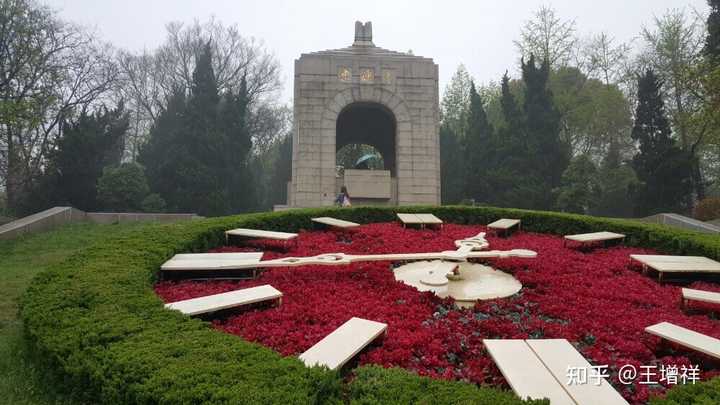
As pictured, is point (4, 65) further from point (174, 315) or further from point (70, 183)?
point (174, 315)

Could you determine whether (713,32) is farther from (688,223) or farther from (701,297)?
(701,297)

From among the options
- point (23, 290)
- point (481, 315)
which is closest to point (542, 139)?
point (481, 315)

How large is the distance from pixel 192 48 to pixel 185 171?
14.1 metres

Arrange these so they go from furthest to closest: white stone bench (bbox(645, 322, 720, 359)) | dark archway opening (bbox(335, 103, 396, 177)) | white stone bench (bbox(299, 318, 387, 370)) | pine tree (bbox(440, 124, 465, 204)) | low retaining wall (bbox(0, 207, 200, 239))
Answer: pine tree (bbox(440, 124, 465, 204)) < dark archway opening (bbox(335, 103, 396, 177)) < low retaining wall (bbox(0, 207, 200, 239)) < white stone bench (bbox(645, 322, 720, 359)) < white stone bench (bbox(299, 318, 387, 370))

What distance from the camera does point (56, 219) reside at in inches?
482

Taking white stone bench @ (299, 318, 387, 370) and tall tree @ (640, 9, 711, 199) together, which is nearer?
white stone bench @ (299, 318, 387, 370)

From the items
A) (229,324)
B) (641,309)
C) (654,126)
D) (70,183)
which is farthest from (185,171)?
(654,126)

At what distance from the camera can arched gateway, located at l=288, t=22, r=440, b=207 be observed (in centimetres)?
1611

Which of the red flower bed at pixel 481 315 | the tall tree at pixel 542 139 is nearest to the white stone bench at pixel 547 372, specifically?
the red flower bed at pixel 481 315

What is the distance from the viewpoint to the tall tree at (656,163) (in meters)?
20.0

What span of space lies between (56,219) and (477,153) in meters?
21.3

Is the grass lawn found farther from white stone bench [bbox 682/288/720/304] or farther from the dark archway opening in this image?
the dark archway opening

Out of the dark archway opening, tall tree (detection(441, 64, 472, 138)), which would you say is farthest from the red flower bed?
tall tree (detection(441, 64, 472, 138))

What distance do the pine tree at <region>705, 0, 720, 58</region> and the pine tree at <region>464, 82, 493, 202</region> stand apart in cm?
1072
